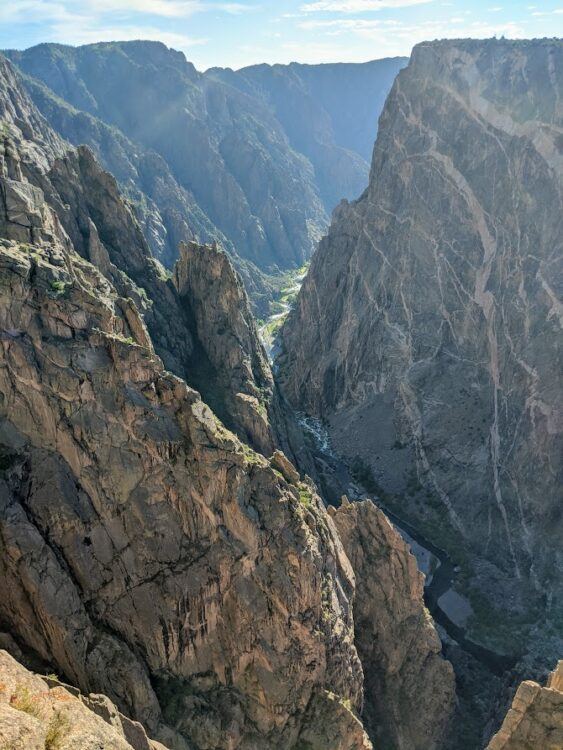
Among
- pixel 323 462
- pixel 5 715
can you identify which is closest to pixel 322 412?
pixel 323 462

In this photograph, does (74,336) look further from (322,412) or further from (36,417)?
(322,412)

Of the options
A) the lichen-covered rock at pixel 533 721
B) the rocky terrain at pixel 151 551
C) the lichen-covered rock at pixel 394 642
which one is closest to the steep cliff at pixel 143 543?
the rocky terrain at pixel 151 551

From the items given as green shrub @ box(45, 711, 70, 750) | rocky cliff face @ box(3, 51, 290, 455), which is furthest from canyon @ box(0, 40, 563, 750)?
rocky cliff face @ box(3, 51, 290, 455)

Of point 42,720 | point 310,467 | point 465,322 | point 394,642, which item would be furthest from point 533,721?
point 465,322

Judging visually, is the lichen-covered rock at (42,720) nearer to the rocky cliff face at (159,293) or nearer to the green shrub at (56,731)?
the green shrub at (56,731)

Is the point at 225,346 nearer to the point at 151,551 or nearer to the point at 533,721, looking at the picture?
the point at 151,551

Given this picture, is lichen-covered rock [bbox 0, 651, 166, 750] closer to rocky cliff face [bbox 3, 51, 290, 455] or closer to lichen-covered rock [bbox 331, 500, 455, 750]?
lichen-covered rock [bbox 331, 500, 455, 750]
